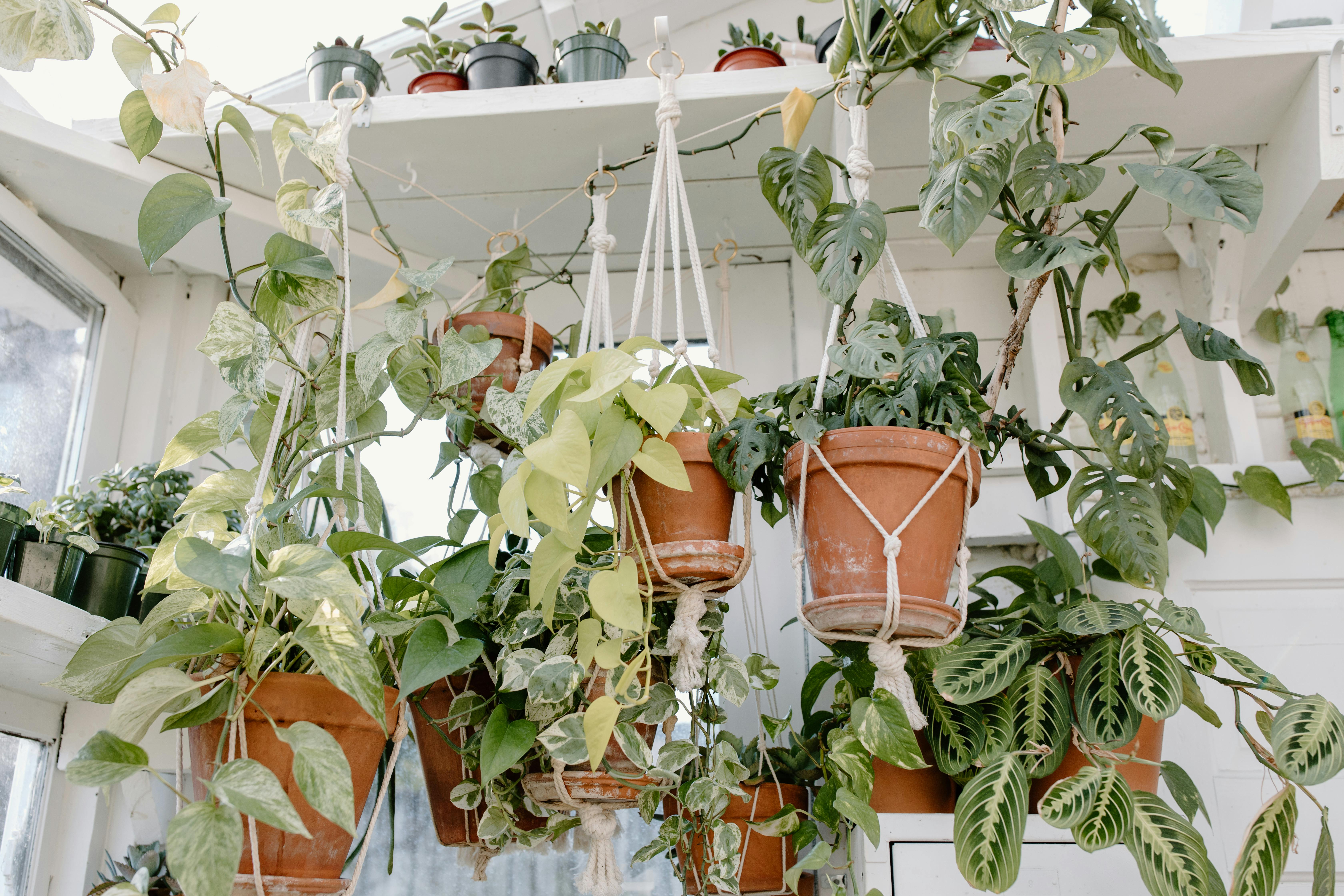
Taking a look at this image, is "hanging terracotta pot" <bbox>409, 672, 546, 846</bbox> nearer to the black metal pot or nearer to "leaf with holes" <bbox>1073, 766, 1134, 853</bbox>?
"leaf with holes" <bbox>1073, 766, 1134, 853</bbox>

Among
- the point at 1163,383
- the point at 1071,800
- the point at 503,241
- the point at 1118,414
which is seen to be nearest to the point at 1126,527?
the point at 1118,414

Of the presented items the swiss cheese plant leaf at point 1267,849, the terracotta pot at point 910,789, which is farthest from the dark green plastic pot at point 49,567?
the swiss cheese plant leaf at point 1267,849

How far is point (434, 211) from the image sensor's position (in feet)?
5.71

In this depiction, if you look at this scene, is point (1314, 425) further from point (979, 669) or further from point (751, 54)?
point (751, 54)

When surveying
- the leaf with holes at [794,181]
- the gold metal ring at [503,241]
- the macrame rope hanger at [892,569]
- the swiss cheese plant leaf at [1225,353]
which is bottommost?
the macrame rope hanger at [892,569]

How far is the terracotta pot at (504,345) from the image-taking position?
144cm

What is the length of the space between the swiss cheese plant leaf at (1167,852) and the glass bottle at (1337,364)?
94cm

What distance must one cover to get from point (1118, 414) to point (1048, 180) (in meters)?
0.27

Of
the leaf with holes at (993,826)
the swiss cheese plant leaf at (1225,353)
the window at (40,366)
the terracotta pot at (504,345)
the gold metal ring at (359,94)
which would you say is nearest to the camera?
the leaf with holes at (993,826)

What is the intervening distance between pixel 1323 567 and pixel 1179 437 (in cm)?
29

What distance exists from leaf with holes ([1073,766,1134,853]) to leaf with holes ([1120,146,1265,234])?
22.3 inches

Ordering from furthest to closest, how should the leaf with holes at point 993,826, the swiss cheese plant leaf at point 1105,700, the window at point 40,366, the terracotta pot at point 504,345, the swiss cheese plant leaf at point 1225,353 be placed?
the window at point 40,366
the terracotta pot at point 504,345
the swiss cheese plant leaf at point 1225,353
the swiss cheese plant leaf at point 1105,700
the leaf with holes at point 993,826

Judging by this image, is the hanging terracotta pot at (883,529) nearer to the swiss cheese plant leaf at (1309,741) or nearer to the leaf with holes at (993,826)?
the leaf with holes at (993,826)

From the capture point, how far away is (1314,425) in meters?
1.63
